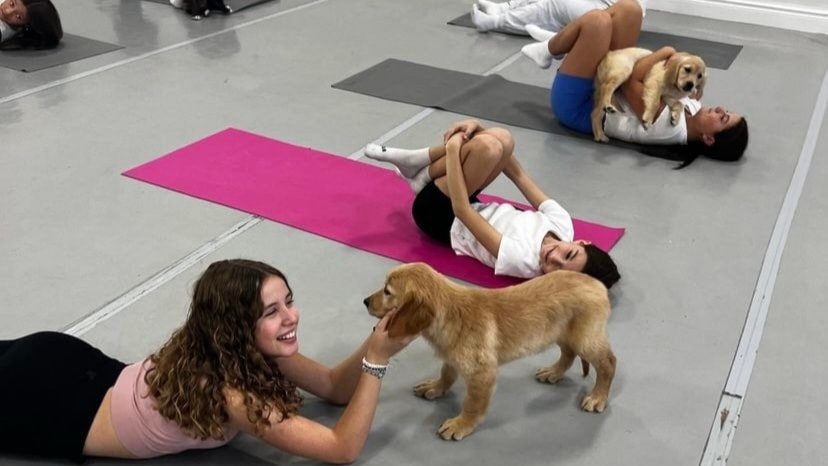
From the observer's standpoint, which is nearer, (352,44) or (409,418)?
(409,418)

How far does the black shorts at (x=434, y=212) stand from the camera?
290cm

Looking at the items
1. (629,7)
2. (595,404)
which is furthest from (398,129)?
(595,404)

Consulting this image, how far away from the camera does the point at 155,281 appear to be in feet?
8.96

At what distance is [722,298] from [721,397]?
554mm

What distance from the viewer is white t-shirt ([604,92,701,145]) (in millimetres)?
3838

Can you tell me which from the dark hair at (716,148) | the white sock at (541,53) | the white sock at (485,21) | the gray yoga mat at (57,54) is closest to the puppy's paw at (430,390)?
the dark hair at (716,148)

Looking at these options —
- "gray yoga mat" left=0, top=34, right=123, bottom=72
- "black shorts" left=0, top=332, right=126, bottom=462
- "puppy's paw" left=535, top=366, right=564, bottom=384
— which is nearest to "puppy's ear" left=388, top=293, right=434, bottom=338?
"puppy's paw" left=535, top=366, right=564, bottom=384

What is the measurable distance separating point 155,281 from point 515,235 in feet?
4.12

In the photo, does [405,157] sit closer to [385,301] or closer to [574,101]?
[385,301]

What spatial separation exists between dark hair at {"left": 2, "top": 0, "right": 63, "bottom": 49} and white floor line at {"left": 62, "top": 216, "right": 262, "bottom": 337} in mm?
2688

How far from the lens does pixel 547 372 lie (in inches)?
91.5

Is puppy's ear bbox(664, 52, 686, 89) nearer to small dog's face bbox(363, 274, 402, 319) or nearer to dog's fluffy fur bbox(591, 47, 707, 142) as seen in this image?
dog's fluffy fur bbox(591, 47, 707, 142)

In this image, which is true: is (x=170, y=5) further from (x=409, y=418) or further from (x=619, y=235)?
(x=409, y=418)

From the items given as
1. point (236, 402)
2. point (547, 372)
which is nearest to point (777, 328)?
point (547, 372)
